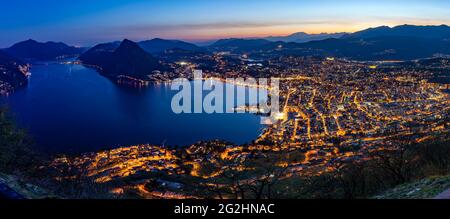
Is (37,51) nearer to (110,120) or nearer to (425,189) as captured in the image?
(110,120)

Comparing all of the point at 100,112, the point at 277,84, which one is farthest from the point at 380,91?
the point at 100,112

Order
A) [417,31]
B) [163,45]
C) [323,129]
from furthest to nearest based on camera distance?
[163,45]
[417,31]
[323,129]

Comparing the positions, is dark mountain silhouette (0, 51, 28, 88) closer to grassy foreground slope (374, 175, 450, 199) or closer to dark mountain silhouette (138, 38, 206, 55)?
grassy foreground slope (374, 175, 450, 199)

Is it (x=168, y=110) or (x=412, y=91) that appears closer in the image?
(x=168, y=110)

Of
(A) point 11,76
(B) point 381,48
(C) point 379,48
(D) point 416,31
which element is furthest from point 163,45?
(D) point 416,31

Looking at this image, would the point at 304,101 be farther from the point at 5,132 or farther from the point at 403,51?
the point at 403,51

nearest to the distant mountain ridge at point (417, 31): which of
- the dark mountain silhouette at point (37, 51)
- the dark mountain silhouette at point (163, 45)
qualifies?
the dark mountain silhouette at point (163, 45)

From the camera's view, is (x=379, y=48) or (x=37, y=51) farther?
(x=37, y=51)
